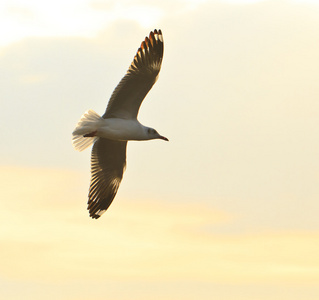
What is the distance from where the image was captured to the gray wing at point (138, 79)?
46.8 feet

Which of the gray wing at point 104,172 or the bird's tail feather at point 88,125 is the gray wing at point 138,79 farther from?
the gray wing at point 104,172

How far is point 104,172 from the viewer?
16.0m

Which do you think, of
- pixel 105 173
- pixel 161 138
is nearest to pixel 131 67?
pixel 161 138

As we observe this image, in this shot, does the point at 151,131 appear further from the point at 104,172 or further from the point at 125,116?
the point at 104,172

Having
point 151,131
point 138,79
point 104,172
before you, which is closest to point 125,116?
point 151,131

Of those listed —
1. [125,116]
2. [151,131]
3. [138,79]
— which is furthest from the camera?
[151,131]

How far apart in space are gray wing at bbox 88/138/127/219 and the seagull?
19mm

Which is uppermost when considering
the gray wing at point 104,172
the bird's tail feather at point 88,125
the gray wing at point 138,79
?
the gray wing at point 138,79

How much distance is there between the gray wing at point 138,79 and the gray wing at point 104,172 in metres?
1.13

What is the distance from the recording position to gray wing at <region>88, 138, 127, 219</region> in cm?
1570

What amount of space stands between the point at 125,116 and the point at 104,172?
1.76 meters

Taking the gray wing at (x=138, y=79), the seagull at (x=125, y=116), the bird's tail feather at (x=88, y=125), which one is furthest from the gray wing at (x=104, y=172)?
the gray wing at (x=138, y=79)

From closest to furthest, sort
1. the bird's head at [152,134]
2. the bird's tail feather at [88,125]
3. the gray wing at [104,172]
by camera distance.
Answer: the bird's tail feather at [88,125]
the bird's head at [152,134]
the gray wing at [104,172]

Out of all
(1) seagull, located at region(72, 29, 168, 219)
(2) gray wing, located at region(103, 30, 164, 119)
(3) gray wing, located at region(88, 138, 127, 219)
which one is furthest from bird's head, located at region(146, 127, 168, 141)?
(3) gray wing, located at region(88, 138, 127, 219)
